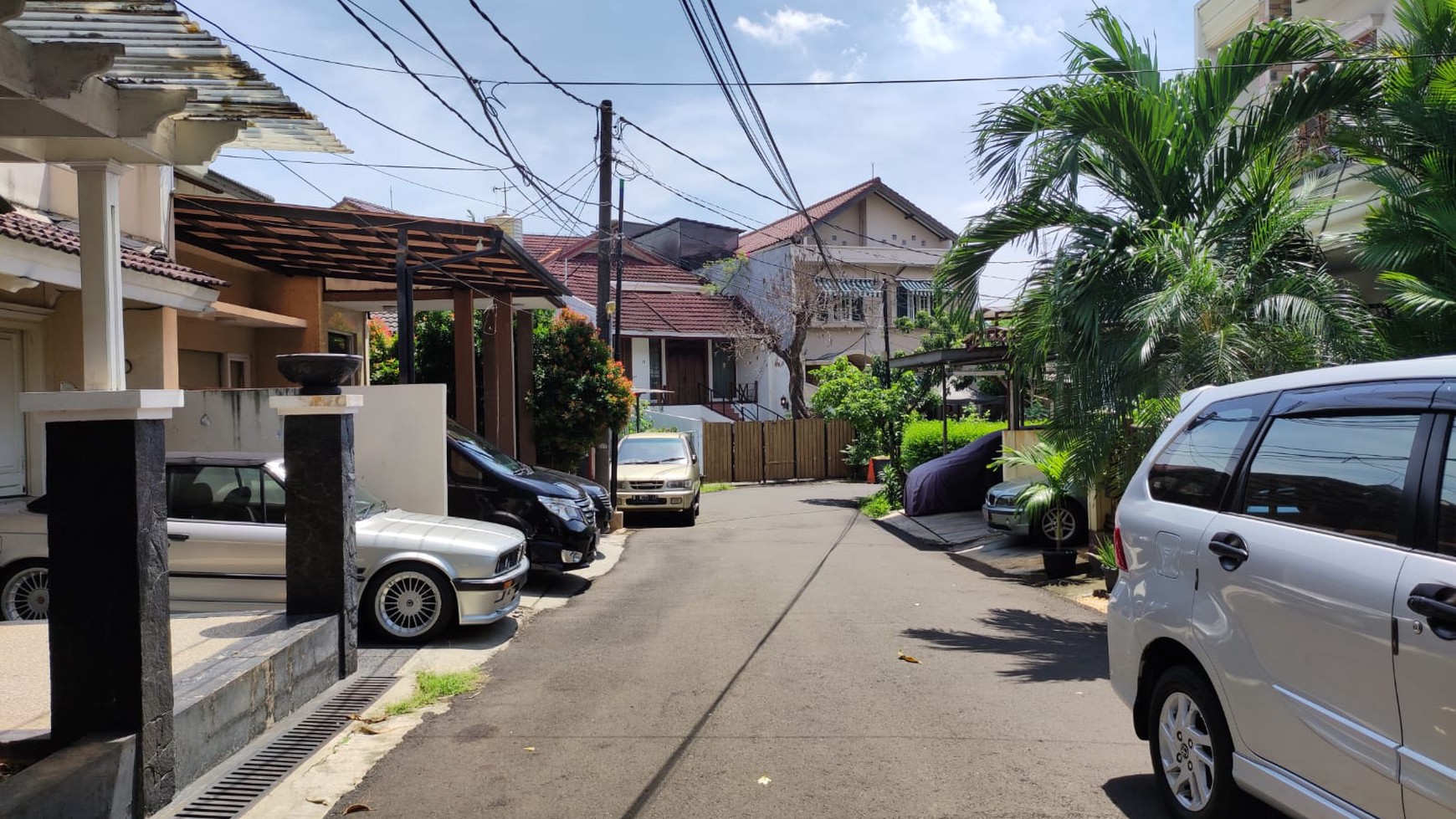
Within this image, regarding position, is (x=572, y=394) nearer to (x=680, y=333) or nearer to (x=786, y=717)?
(x=786, y=717)

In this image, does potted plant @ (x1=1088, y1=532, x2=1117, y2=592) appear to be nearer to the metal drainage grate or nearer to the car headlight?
the car headlight

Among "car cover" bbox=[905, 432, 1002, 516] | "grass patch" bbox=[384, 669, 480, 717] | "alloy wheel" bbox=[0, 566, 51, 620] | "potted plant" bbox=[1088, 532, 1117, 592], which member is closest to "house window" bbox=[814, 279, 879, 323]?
"car cover" bbox=[905, 432, 1002, 516]

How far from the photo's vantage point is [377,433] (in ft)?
35.8

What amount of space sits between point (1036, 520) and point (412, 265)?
8643 millimetres

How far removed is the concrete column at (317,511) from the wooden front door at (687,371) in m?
27.8

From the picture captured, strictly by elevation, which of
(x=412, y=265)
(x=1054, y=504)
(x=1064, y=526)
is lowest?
(x=1064, y=526)

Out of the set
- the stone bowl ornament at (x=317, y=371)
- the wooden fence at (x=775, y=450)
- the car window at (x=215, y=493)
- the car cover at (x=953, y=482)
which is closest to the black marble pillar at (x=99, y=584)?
the stone bowl ornament at (x=317, y=371)

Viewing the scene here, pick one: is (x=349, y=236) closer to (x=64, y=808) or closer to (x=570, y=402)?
(x=570, y=402)

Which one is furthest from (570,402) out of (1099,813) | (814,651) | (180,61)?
(1099,813)

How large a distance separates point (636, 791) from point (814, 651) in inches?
126

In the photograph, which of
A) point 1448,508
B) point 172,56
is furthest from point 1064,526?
point 172,56

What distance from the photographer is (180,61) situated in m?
4.94

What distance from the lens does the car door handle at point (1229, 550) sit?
3998 mm

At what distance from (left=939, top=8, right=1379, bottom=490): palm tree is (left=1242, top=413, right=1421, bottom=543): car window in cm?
444
